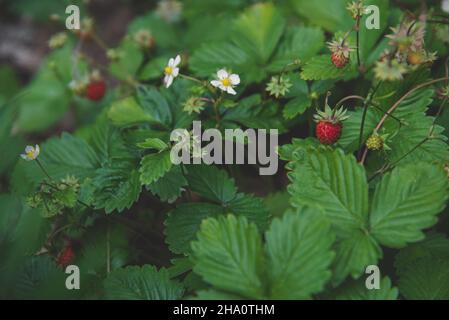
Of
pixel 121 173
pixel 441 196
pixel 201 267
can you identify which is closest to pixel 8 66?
pixel 121 173

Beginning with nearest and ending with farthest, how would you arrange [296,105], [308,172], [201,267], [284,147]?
1. [201,267]
2. [308,172]
3. [284,147]
4. [296,105]

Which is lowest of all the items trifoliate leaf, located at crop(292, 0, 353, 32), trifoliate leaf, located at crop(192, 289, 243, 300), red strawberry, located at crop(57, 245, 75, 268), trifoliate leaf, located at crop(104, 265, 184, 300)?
trifoliate leaf, located at crop(192, 289, 243, 300)

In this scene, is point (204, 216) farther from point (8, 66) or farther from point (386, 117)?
point (8, 66)

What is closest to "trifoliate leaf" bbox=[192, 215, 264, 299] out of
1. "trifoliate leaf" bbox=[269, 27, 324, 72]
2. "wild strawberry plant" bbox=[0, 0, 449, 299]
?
"wild strawberry plant" bbox=[0, 0, 449, 299]

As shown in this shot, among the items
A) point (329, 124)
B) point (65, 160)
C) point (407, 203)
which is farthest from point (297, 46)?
point (65, 160)

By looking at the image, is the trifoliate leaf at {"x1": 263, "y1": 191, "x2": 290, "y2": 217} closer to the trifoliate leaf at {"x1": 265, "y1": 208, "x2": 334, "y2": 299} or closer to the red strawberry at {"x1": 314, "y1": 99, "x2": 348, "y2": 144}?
the red strawberry at {"x1": 314, "y1": 99, "x2": 348, "y2": 144}

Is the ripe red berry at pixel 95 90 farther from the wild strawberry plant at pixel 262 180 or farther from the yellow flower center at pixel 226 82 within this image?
the yellow flower center at pixel 226 82

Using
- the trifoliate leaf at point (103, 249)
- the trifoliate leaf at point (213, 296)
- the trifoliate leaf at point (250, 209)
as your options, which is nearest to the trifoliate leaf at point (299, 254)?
the trifoliate leaf at point (213, 296)
